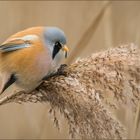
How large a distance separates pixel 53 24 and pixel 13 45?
124 centimetres

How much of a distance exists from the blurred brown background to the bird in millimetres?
349

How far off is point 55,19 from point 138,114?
152 cm

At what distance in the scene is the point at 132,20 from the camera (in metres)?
2.47

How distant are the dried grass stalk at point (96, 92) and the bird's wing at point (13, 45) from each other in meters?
0.31

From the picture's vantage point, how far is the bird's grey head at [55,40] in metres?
1.75

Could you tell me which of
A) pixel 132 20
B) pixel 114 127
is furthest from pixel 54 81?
pixel 132 20

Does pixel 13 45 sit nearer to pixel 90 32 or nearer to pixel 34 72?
pixel 34 72

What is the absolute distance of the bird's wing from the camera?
1.75 m

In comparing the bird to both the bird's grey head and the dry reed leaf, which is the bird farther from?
the dry reed leaf

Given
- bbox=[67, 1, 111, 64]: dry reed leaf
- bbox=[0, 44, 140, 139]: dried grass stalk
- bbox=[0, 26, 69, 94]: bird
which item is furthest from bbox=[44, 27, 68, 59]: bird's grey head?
bbox=[0, 44, 140, 139]: dried grass stalk

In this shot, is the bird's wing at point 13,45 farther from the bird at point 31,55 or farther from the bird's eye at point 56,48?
the bird's eye at point 56,48

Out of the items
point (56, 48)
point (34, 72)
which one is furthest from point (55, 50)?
point (34, 72)

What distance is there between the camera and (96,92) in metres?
1.43

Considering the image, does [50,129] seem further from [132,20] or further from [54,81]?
[54,81]
